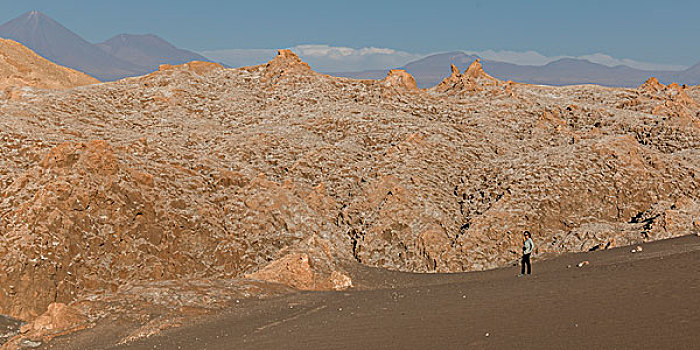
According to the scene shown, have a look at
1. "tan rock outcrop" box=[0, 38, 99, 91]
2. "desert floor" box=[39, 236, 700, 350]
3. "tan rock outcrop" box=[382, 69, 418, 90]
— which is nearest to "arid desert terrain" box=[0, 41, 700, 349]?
"desert floor" box=[39, 236, 700, 350]

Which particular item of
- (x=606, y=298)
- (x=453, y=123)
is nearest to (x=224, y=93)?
(x=453, y=123)

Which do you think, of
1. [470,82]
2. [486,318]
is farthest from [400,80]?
[486,318]

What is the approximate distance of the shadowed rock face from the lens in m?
22.3

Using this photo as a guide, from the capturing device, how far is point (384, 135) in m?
36.6

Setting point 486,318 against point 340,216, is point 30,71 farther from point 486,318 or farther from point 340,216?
point 486,318

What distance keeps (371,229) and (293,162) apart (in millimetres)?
7399

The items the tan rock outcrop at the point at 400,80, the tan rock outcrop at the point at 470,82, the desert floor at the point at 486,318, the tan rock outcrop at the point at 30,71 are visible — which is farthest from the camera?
the tan rock outcrop at the point at 30,71

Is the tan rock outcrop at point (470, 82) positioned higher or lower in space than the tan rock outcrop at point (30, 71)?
lower

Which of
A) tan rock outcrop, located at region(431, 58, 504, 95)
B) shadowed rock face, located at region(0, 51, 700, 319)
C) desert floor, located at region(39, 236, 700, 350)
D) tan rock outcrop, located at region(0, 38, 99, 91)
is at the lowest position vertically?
desert floor, located at region(39, 236, 700, 350)

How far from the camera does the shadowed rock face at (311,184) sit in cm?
2233

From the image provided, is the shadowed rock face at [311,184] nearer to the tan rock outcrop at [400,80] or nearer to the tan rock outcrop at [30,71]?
the tan rock outcrop at [400,80]

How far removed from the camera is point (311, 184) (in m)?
31.5

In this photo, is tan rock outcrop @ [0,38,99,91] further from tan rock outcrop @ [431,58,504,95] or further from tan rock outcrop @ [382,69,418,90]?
tan rock outcrop @ [431,58,504,95]

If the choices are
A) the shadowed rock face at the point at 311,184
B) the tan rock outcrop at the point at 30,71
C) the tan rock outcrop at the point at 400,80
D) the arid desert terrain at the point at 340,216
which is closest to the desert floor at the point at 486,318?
the arid desert terrain at the point at 340,216
